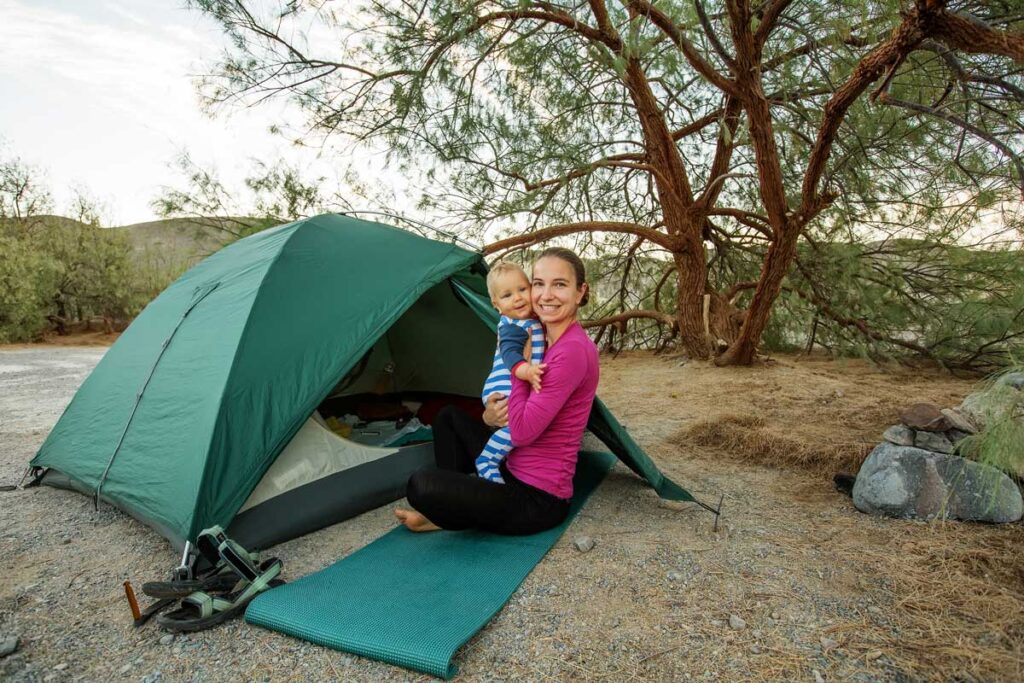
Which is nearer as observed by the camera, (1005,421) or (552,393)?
(1005,421)

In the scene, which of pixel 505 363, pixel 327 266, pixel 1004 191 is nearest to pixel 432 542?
pixel 505 363

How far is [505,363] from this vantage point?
7.59ft

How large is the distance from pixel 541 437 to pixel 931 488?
5.54 ft

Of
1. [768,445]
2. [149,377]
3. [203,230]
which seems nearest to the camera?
[149,377]

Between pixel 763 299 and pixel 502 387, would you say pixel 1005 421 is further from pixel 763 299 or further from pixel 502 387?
pixel 763 299

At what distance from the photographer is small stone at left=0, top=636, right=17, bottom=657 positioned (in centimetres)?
169

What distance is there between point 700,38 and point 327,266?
10.6ft

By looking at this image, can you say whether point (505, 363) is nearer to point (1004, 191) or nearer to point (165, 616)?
point (165, 616)

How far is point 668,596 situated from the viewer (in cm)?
196

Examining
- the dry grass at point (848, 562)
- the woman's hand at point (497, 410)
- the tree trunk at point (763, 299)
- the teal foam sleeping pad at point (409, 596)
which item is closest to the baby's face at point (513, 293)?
the woman's hand at point (497, 410)

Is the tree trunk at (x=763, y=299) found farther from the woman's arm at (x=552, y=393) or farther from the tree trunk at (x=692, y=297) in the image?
the woman's arm at (x=552, y=393)

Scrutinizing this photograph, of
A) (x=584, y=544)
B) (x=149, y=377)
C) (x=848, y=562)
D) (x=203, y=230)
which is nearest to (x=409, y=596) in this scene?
(x=584, y=544)

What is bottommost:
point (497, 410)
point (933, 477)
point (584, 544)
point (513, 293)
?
point (584, 544)

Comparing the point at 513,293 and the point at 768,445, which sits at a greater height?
the point at 513,293
